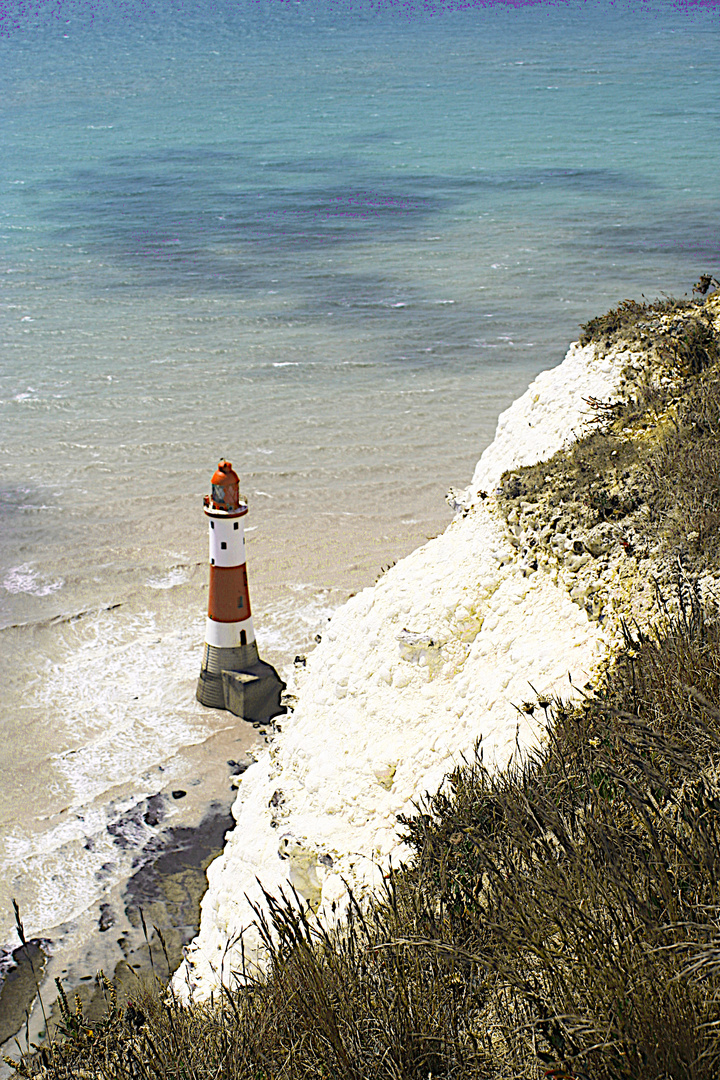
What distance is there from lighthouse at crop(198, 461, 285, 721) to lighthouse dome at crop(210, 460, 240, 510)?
18cm

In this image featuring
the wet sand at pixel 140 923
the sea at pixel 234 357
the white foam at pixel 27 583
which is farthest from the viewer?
the white foam at pixel 27 583

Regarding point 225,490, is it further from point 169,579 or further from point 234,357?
point 234,357

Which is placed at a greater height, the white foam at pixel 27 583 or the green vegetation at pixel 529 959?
the white foam at pixel 27 583

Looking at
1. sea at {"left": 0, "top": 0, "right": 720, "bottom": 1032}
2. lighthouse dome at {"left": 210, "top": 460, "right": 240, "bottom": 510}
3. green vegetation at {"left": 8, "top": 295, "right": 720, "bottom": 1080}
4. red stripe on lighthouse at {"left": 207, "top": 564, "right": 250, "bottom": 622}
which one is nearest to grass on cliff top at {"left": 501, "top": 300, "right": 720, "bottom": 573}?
green vegetation at {"left": 8, "top": 295, "right": 720, "bottom": 1080}

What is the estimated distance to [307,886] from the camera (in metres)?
8.56

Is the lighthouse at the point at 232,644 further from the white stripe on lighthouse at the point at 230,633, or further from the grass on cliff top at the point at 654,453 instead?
the grass on cliff top at the point at 654,453

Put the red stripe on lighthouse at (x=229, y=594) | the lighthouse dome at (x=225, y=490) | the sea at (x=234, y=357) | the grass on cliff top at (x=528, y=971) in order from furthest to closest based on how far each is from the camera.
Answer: the red stripe on lighthouse at (x=229, y=594)
the sea at (x=234, y=357)
the lighthouse dome at (x=225, y=490)
the grass on cliff top at (x=528, y=971)

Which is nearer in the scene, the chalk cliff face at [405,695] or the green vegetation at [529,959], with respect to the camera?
the green vegetation at [529,959]

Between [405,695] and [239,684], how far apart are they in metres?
9.08

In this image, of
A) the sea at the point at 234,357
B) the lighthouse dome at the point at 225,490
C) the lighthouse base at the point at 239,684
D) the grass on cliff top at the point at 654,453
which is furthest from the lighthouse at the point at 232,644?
the grass on cliff top at the point at 654,453

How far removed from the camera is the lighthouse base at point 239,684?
60.5 feet

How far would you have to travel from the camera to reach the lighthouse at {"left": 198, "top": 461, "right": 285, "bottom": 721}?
18.0 m

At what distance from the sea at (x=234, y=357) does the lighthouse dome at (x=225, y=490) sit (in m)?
3.90

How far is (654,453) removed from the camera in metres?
9.35
